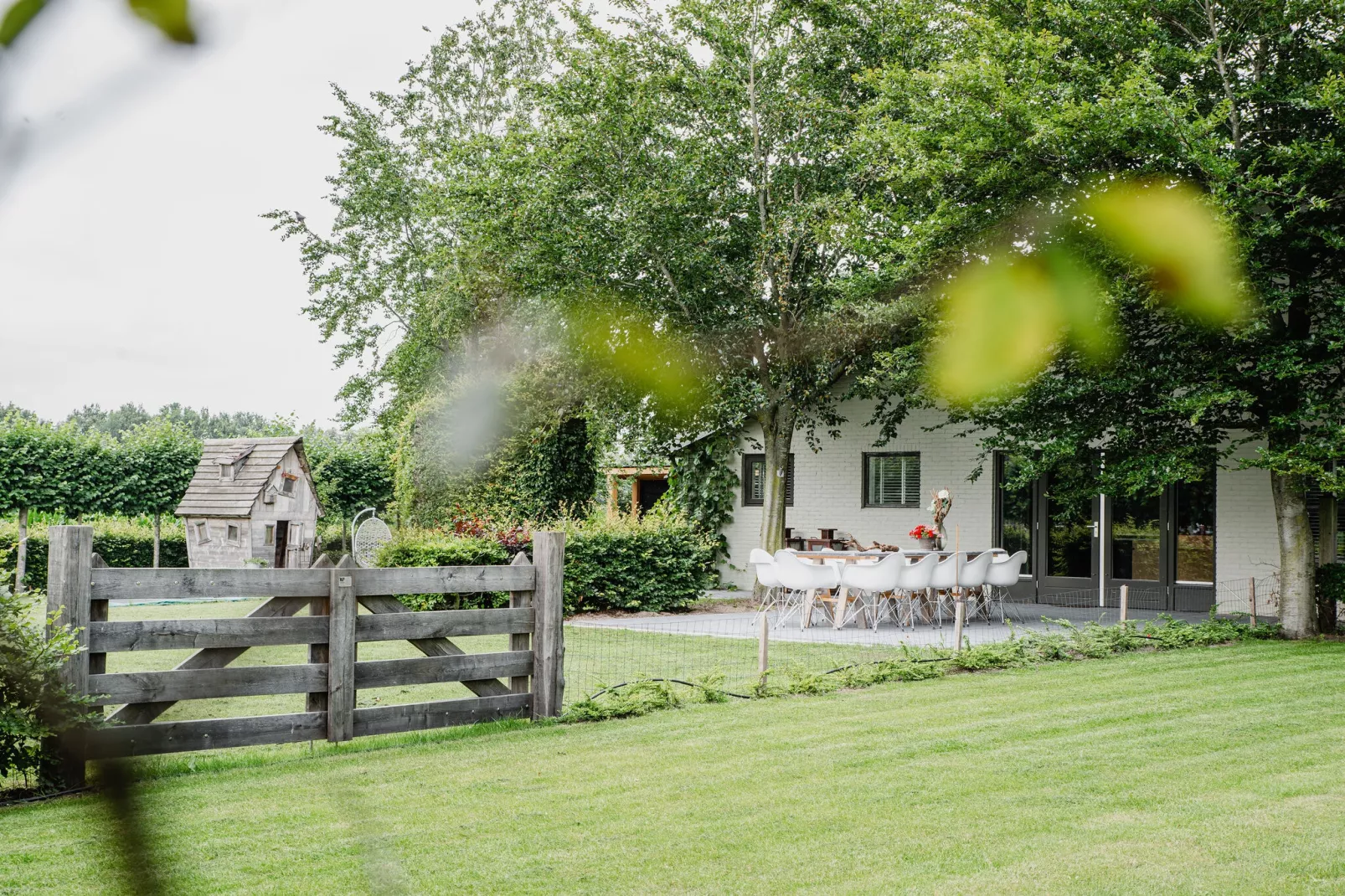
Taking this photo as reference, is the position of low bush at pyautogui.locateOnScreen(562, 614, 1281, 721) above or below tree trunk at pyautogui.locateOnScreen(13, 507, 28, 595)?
below

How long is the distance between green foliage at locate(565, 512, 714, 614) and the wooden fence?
8.20m

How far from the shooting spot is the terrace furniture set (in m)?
13.8

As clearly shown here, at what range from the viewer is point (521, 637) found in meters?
7.52

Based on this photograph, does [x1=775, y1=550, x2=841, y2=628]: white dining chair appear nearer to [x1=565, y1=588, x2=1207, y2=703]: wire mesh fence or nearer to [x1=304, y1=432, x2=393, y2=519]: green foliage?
[x1=565, y1=588, x2=1207, y2=703]: wire mesh fence

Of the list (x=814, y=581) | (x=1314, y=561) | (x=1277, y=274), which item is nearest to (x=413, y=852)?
(x=814, y=581)

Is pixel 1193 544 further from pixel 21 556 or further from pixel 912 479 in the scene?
pixel 21 556

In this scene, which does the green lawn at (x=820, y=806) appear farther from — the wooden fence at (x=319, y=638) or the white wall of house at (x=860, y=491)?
the white wall of house at (x=860, y=491)

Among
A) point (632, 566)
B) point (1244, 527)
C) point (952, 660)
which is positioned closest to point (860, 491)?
point (632, 566)

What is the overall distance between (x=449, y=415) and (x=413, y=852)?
1681 centimetres

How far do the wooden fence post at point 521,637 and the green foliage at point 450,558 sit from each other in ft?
22.8

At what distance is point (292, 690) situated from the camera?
20.8ft

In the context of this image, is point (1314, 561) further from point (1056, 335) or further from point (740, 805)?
point (1056, 335)

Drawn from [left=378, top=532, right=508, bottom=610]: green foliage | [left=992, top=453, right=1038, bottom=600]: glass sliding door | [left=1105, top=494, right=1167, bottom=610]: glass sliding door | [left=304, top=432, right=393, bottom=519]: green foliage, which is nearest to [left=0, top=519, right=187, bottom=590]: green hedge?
[left=304, top=432, right=393, bottom=519]: green foliage

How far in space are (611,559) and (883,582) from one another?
14.3 ft
